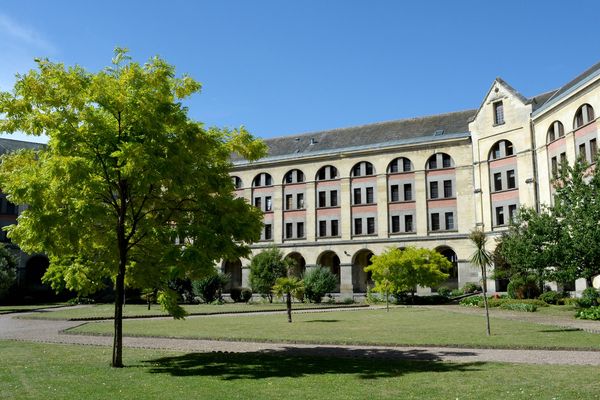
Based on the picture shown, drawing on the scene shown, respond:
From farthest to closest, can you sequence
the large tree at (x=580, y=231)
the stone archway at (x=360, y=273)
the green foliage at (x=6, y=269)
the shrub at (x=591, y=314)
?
1. the stone archway at (x=360, y=273)
2. the green foliage at (x=6, y=269)
3. the shrub at (x=591, y=314)
4. the large tree at (x=580, y=231)

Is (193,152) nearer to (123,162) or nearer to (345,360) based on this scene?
(123,162)

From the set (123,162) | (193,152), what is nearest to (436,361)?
(193,152)

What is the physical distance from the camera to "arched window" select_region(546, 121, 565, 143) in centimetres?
4244

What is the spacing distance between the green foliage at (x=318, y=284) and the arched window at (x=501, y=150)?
735 inches

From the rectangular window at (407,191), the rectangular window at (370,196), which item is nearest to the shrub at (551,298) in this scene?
the rectangular window at (407,191)

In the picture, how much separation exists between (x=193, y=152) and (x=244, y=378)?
20.5 feet

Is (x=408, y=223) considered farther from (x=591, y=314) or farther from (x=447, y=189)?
(x=591, y=314)

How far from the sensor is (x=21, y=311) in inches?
1607

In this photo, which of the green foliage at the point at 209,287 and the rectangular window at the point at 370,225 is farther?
the rectangular window at the point at 370,225

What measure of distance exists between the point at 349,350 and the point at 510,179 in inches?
1446

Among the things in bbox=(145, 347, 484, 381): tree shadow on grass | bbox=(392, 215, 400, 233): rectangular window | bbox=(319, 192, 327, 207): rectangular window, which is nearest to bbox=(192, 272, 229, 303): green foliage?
bbox=(319, 192, 327, 207): rectangular window

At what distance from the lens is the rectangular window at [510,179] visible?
4788cm

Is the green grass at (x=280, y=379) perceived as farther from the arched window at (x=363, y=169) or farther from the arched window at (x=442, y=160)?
the arched window at (x=363, y=169)

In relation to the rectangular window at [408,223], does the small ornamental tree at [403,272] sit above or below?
below
